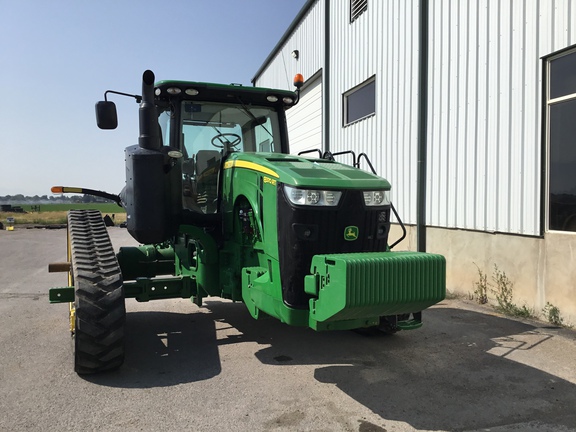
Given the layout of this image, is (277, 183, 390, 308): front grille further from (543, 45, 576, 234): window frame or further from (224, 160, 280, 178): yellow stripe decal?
(543, 45, 576, 234): window frame

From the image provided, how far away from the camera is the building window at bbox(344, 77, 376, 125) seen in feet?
33.7

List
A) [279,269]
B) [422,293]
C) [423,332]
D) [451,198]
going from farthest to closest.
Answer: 1. [451,198]
2. [423,332]
3. [279,269]
4. [422,293]

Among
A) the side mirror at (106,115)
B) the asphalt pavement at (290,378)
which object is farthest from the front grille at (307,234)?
the side mirror at (106,115)

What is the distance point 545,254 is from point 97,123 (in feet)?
17.6

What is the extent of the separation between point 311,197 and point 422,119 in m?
5.32

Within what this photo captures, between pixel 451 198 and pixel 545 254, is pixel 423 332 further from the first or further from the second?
pixel 451 198

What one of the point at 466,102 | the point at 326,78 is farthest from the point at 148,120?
the point at 326,78

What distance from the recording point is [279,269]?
3799mm

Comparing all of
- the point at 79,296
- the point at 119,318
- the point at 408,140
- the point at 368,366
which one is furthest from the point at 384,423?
the point at 408,140

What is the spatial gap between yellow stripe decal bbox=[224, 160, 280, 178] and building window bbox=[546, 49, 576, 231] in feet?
12.8

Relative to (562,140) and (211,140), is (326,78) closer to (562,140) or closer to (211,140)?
(562,140)

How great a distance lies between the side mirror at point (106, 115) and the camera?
453cm

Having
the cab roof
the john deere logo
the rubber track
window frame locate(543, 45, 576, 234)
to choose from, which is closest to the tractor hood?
the john deere logo

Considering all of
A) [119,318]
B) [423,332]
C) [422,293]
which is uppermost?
[422,293]
